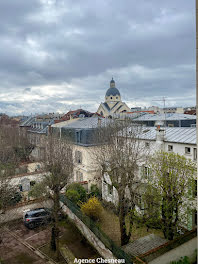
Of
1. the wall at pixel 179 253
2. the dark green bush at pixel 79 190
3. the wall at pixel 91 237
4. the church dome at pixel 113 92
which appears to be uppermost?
the church dome at pixel 113 92

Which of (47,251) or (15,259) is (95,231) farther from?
(15,259)

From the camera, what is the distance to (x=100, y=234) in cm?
1345

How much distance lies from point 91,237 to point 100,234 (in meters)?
1.54

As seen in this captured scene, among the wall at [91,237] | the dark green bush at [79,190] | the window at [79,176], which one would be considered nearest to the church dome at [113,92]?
the window at [79,176]

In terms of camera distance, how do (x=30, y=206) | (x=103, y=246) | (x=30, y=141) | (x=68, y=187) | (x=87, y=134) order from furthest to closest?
(x=30, y=141) → (x=87, y=134) → (x=68, y=187) → (x=30, y=206) → (x=103, y=246)

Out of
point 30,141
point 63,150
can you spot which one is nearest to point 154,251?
point 63,150

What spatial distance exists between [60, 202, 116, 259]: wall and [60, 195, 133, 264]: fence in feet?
0.90

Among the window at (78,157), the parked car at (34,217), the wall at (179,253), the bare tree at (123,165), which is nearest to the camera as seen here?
the wall at (179,253)

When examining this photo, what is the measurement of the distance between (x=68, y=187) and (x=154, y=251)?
447 inches

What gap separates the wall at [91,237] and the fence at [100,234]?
0.27 metres

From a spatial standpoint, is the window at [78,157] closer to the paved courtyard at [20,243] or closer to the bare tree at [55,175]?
the bare tree at [55,175]

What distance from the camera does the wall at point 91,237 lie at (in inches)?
504

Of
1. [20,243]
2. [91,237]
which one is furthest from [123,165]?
[20,243]

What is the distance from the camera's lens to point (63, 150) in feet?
58.1
